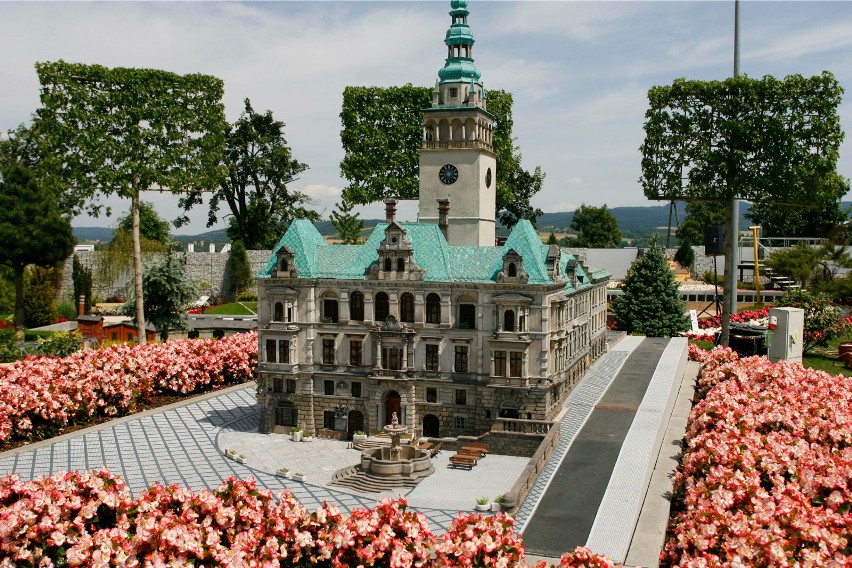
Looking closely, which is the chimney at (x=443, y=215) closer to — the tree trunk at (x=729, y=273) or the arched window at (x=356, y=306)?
the arched window at (x=356, y=306)

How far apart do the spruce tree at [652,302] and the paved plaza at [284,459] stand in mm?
18967

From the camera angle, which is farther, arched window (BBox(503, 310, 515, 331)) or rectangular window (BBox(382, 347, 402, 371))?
rectangular window (BBox(382, 347, 402, 371))

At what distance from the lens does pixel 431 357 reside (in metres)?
41.1

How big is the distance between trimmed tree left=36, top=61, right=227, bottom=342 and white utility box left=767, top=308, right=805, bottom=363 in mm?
36665

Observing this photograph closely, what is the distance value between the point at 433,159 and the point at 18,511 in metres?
32.2

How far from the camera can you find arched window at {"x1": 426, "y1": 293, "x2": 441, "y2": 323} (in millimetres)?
41031

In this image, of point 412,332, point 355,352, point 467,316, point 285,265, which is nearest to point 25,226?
point 285,265

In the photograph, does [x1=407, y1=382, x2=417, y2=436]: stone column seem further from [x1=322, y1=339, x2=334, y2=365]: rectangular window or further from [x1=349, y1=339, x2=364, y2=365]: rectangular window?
[x1=322, y1=339, x2=334, y2=365]: rectangular window

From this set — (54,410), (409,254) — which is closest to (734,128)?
(409,254)

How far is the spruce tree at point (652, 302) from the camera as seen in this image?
63906 millimetres

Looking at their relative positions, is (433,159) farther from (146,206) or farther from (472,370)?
(146,206)

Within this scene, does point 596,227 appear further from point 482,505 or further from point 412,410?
point 482,505

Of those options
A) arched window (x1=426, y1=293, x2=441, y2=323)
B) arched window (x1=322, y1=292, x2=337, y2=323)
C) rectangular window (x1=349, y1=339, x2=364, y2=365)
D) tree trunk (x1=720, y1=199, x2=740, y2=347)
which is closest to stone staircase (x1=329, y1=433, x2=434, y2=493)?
rectangular window (x1=349, y1=339, x2=364, y2=365)

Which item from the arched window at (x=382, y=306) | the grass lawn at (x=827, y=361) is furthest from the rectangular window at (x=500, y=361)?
the grass lawn at (x=827, y=361)
